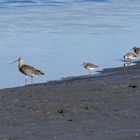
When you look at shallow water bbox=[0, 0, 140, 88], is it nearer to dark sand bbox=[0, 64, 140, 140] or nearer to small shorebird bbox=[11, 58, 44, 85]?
small shorebird bbox=[11, 58, 44, 85]

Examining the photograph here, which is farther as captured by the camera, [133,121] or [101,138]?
[133,121]

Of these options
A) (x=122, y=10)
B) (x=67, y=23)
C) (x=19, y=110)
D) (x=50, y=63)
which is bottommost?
(x=19, y=110)

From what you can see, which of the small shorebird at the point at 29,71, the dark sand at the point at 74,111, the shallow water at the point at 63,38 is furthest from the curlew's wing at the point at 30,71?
the dark sand at the point at 74,111

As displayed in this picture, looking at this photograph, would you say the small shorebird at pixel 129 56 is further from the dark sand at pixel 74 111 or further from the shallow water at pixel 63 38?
the dark sand at pixel 74 111

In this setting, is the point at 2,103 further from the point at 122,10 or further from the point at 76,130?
the point at 122,10

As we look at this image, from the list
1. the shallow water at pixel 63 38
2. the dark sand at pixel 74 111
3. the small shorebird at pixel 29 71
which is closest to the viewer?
the dark sand at pixel 74 111

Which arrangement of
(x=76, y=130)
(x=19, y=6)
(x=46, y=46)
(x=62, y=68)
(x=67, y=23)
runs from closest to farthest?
(x=76, y=130)
(x=62, y=68)
(x=46, y=46)
(x=67, y=23)
(x=19, y=6)

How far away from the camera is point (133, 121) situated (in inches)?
365

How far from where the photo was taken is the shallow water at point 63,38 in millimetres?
18547

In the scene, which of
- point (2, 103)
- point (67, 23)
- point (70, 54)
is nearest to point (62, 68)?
point (70, 54)

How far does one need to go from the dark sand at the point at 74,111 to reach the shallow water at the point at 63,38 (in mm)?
2948

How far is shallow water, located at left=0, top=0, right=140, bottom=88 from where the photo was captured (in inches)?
730

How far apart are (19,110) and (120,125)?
6.97ft

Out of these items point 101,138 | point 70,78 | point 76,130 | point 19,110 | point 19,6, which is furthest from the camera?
point 19,6
